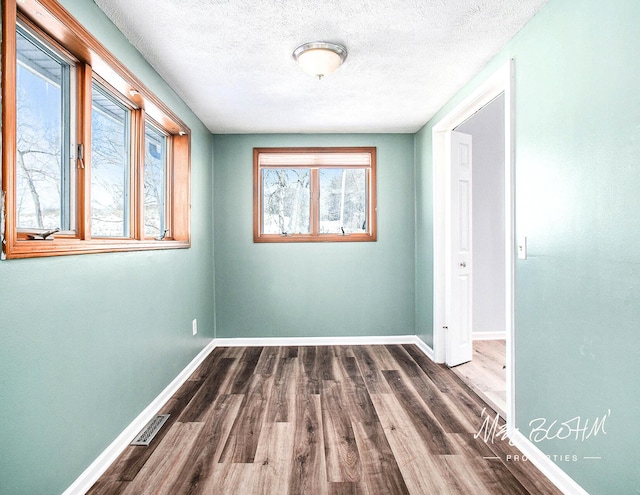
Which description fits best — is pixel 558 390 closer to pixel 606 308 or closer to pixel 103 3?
pixel 606 308

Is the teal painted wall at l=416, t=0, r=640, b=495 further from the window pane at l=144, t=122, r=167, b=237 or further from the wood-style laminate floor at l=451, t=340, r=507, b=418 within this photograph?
the window pane at l=144, t=122, r=167, b=237

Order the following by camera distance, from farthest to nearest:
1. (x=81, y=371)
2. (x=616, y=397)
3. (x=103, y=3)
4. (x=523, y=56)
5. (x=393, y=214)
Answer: (x=393, y=214)
(x=523, y=56)
(x=103, y=3)
(x=81, y=371)
(x=616, y=397)

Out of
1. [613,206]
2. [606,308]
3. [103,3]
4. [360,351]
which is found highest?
[103,3]

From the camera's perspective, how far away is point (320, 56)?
2.26 meters

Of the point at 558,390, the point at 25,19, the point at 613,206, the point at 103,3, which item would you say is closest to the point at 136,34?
the point at 103,3

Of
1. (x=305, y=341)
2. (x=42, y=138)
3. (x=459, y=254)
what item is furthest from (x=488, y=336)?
(x=42, y=138)

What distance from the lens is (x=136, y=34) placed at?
212cm

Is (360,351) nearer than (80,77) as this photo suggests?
No

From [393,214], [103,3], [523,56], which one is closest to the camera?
[103,3]

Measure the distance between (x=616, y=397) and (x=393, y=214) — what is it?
2926 millimetres

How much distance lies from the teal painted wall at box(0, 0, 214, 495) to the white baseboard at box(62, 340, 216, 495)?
4 cm

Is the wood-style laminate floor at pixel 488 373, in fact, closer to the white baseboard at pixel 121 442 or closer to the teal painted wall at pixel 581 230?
the teal painted wall at pixel 581 230

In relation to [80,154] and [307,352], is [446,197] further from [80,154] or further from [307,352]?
[80,154]

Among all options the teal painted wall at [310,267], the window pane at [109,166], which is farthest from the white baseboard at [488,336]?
the window pane at [109,166]
